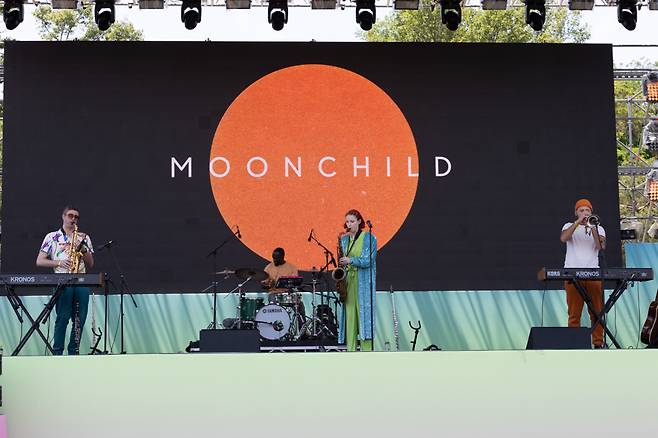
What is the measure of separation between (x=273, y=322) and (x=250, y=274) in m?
0.59

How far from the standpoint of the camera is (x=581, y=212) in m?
9.88

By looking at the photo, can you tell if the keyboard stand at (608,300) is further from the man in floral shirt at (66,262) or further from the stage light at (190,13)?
the stage light at (190,13)

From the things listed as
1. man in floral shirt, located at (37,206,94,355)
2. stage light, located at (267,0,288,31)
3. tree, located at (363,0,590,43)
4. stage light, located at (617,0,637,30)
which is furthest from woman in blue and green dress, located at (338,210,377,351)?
tree, located at (363,0,590,43)

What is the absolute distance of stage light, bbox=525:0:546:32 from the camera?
11727 millimetres

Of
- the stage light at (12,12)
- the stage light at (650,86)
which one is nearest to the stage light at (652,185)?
the stage light at (650,86)

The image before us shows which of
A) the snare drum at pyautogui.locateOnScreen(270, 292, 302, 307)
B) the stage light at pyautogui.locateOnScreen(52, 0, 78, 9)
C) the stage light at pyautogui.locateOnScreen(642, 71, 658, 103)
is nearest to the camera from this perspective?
the snare drum at pyautogui.locateOnScreen(270, 292, 302, 307)

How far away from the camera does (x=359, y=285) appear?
32.9 ft

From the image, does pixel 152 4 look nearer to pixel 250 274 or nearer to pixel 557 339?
pixel 250 274

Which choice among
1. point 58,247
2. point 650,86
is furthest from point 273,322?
point 650,86

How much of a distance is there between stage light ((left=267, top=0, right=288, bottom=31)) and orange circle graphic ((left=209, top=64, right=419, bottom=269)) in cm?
101

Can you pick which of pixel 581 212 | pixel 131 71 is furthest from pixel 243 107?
pixel 581 212

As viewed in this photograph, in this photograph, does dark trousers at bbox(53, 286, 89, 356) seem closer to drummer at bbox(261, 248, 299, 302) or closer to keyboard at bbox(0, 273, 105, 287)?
keyboard at bbox(0, 273, 105, 287)

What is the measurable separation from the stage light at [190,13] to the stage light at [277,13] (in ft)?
2.51

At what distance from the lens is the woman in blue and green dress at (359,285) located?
989cm
